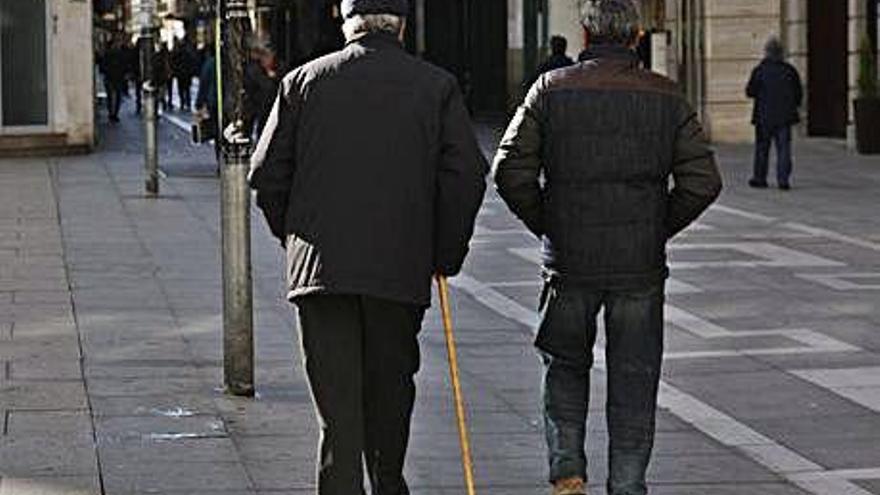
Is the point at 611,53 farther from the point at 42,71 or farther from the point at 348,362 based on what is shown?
the point at 42,71

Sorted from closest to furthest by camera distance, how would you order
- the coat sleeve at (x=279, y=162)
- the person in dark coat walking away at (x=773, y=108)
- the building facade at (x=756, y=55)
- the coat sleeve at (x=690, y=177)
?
1. the coat sleeve at (x=279, y=162)
2. the coat sleeve at (x=690, y=177)
3. the person in dark coat walking away at (x=773, y=108)
4. the building facade at (x=756, y=55)

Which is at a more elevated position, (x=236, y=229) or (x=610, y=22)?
(x=610, y=22)

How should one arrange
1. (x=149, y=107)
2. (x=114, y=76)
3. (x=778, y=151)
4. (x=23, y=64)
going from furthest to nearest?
(x=114, y=76) < (x=23, y=64) < (x=778, y=151) < (x=149, y=107)

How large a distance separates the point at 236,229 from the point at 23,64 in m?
21.3

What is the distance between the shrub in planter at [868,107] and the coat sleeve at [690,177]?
22184 mm

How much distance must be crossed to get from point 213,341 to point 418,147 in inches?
218

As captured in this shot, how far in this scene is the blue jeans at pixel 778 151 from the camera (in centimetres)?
2348

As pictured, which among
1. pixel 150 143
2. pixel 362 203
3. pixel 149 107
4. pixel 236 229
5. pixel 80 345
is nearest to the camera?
pixel 362 203

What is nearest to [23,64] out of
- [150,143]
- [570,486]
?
[150,143]

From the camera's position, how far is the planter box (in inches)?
1128

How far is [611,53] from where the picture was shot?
7137 millimetres

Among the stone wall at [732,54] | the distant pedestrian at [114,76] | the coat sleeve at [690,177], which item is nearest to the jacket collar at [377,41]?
the coat sleeve at [690,177]

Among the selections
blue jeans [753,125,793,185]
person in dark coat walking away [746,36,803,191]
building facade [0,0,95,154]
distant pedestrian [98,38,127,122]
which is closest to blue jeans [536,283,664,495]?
blue jeans [753,125,793,185]

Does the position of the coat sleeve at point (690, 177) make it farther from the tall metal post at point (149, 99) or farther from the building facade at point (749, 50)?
the building facade at point (749, 50)
